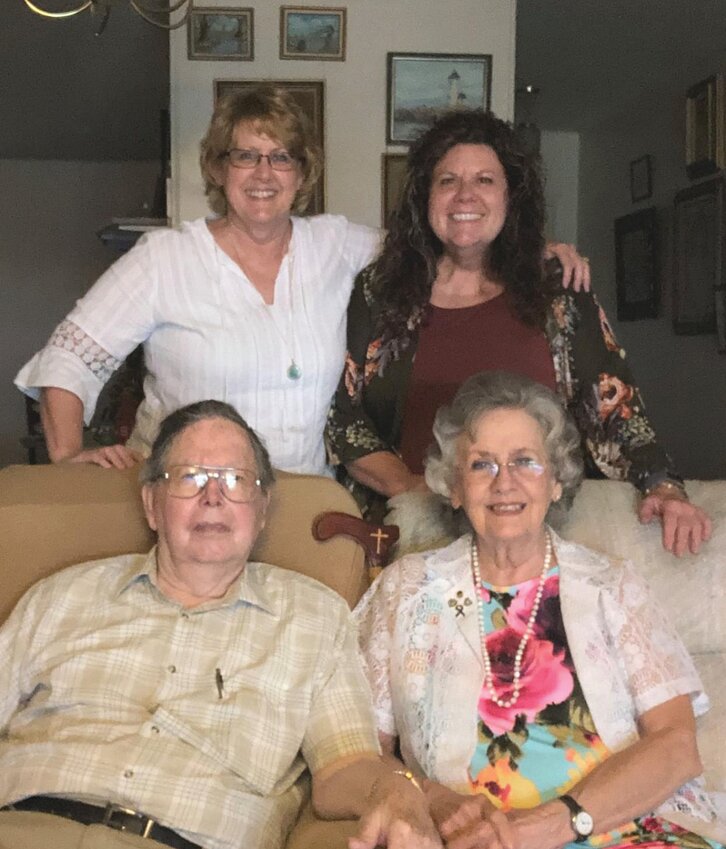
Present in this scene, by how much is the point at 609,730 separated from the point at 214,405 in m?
0.86

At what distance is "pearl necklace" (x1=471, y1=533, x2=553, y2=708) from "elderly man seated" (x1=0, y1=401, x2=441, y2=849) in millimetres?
207

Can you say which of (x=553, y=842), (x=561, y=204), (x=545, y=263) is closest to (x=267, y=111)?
(x=545, y=263)

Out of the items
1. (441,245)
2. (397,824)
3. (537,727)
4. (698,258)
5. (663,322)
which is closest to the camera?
(397,824)

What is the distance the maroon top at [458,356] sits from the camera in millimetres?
2049

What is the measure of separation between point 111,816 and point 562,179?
527 centimetres

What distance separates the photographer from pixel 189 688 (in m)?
1.54

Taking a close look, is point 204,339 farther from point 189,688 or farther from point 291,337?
point 189,688

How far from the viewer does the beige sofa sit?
173 cm

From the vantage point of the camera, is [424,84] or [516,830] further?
[424,84]

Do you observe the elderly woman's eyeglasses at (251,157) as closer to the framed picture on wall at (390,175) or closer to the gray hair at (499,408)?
the gray hair at (499,408)

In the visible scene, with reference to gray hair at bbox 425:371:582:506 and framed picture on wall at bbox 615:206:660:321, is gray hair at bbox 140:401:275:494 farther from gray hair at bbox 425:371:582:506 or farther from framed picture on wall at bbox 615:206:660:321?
framed picture on wall at bbox 615:206:660:321

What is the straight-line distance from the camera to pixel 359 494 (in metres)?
2.22

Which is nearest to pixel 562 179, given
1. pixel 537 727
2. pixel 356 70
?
pixel 356 70

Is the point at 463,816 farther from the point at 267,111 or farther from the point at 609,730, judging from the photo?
the point at 267,111
